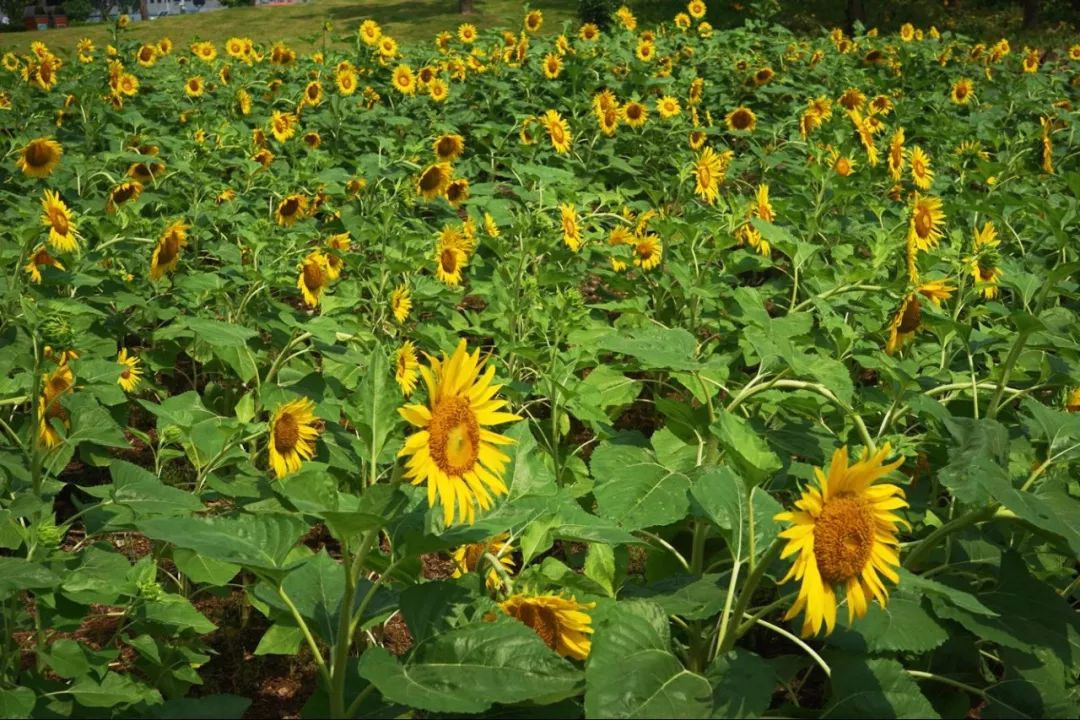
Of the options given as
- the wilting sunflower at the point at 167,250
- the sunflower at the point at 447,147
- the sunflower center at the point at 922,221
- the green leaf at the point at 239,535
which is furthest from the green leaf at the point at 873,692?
the sunflower at the point at 447,147

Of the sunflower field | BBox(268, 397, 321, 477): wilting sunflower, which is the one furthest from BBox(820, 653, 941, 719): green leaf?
BBox(268, 397, 321, 477): wilting sunflower

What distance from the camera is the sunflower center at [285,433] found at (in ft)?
8.87

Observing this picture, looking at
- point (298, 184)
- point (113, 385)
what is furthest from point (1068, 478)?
point (298, 184)

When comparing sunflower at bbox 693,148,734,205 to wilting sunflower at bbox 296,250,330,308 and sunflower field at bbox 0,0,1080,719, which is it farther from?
wilting sunflower at bbox 296,250,330,308

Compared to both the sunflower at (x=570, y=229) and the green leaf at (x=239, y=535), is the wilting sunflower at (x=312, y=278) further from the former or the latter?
the green leaf at (x=239, y=535)

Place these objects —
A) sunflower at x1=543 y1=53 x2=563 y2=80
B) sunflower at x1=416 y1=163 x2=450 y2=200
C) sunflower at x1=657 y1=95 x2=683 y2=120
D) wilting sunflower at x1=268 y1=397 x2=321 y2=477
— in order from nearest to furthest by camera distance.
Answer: wilting sunflower at x1=268 y1=397 x2=321 y2=477
sunflower at x1=416 y1=163 x2=450 y2=200
sunflower at x1=657 y1=95 x2=683 y2=120
sunflower at x1=543 y1=53 x2=563 y2=80

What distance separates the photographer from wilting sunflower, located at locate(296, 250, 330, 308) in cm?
381

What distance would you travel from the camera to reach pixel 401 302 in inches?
154

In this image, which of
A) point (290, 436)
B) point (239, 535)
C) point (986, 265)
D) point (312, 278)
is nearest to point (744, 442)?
point (239, 535)

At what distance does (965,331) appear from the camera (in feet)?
9.48

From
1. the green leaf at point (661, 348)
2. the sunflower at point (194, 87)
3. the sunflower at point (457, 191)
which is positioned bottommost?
the green leaf at point (661, 348)

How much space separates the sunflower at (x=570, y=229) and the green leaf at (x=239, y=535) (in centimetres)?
293

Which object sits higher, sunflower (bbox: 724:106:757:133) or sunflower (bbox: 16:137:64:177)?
sunflower (bbox: 16:137:64:177)

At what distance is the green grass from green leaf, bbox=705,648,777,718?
65.1 feet
